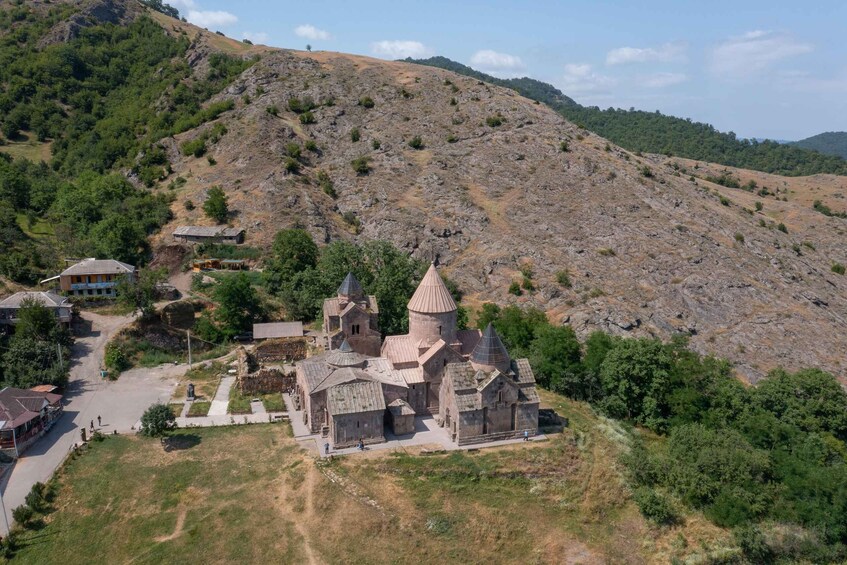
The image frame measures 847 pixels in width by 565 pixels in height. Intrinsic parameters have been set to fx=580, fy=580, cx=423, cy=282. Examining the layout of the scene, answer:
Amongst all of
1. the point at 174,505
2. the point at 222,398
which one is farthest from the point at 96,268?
the point at 174,505

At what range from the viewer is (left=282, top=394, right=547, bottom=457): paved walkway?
3425 centimetres

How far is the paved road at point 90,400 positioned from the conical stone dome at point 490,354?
75.0 feet

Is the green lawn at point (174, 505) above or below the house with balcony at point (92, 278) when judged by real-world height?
below

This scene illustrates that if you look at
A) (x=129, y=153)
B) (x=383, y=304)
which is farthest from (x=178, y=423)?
(x=129, y=153)

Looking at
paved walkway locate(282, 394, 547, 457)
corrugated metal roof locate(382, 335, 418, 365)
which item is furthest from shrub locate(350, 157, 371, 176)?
paved walkway locate(282, 394, 547, 457)

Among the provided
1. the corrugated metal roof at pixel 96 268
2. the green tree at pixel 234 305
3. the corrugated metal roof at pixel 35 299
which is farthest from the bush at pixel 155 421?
the corrugated metal roof at pixel 96 268

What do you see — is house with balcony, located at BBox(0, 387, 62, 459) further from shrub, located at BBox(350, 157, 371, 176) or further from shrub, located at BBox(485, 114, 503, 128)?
shrub, located at BBox(485, 114, 503, 128)

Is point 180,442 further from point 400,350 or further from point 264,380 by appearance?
point 400,350

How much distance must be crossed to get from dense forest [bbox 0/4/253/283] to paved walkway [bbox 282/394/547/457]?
37253 mm

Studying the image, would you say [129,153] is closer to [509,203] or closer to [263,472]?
[509,203]

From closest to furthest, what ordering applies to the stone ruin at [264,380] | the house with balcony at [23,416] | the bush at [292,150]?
the house with balcony at [23,416] → the stone ruin at [264,380] → the bush at [292,150]

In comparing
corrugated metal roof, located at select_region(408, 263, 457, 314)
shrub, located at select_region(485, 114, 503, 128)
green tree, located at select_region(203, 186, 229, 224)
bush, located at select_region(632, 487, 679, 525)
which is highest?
shrub, located at select_region(485, 114, 503, 128)

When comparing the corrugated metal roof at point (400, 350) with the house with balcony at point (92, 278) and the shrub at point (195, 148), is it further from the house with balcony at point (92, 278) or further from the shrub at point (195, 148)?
the shrub at point (195, 148)

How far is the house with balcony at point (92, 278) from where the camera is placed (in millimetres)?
54469
